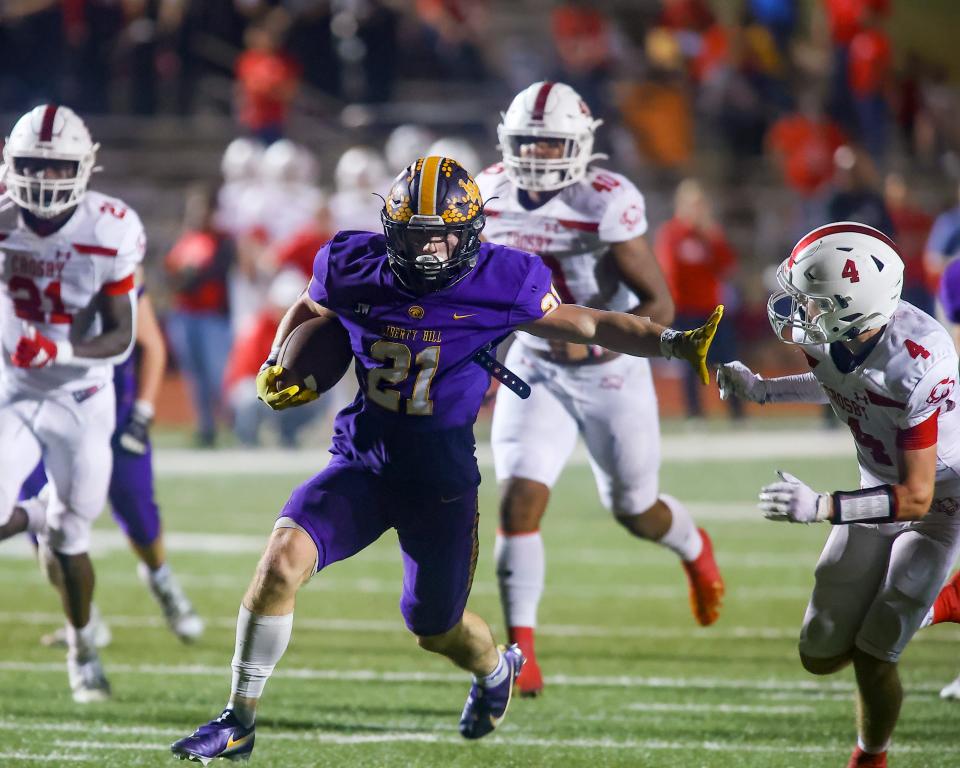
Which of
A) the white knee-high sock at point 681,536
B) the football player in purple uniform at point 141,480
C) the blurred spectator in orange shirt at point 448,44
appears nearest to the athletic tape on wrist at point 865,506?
the white knee-high sock at point 681,536

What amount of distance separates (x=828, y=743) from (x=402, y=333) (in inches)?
75.3

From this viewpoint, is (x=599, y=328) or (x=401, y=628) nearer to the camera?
(x=599, y=328)

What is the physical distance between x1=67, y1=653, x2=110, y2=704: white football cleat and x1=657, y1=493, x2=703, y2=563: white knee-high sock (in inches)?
83.6

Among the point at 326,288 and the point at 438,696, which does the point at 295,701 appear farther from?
the point at 326,288

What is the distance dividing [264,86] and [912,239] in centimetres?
595

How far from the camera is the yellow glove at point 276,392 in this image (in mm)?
4453

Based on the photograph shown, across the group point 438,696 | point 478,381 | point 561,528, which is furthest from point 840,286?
point 561,528

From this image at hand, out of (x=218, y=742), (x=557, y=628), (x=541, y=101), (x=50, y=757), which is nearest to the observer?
(x=218, y=742)

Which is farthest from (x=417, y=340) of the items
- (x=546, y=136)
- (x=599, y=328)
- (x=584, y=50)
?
(x=584, y=50)

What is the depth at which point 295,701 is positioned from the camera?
5805 mm

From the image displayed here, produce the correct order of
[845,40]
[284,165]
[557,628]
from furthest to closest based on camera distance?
[845,40] → [284,165] → [557,628]

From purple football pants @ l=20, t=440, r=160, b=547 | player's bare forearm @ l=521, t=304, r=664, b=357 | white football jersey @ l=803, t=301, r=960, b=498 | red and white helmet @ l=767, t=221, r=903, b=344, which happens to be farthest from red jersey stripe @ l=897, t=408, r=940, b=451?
purple football pants @ l=20, t=440, r=160, b=547

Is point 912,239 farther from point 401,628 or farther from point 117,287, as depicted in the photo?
point 117,287

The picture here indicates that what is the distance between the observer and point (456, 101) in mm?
17062
